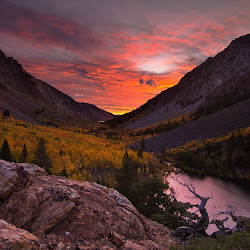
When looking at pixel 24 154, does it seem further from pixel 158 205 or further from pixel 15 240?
pixel 15 240

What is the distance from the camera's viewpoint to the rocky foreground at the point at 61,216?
7.28 metres

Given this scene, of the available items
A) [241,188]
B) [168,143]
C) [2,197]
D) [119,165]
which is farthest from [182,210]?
[168,143]

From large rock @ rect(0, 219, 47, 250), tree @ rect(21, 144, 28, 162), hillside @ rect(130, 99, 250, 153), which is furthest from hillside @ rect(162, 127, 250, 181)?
large rock @ rect(0, 219, 47, 250)

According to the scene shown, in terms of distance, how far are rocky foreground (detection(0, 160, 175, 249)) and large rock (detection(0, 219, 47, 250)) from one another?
0.03 metres

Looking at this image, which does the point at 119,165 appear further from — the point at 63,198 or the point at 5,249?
the point at 5,249

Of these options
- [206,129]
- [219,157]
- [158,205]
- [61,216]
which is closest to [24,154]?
[158,205]

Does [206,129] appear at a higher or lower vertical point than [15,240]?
higher

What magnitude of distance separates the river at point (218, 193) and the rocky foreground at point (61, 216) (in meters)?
21.4

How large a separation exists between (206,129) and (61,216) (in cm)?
9400

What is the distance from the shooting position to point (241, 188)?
4534 cm

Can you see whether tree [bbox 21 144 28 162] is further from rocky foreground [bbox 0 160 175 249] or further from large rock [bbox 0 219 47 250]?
large rock [bbox 0 219 47 250]

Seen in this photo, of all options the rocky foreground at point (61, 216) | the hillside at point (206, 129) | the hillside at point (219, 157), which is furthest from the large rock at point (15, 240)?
the hillside at point (206, 129)

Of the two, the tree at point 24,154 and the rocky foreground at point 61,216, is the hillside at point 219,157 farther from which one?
the rocky foreground at point 61,216

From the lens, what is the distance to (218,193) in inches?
1606
